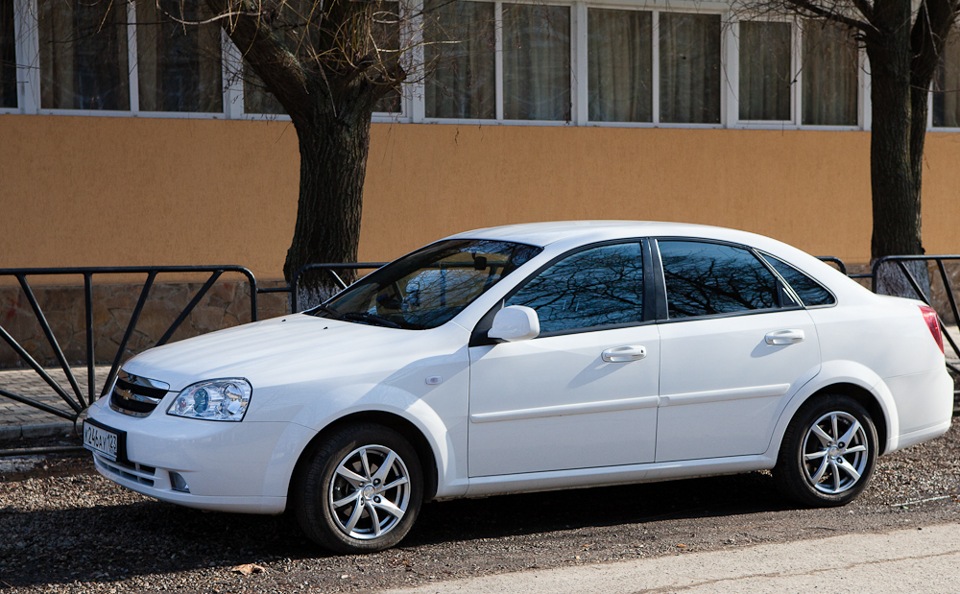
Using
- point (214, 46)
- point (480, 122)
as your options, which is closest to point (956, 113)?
point (480, 122)

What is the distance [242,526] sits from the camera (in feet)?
20.2

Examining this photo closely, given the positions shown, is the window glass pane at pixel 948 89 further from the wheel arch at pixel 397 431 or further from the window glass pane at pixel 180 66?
the wheel arch at pixel 397 431

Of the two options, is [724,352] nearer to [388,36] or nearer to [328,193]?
[328,193]

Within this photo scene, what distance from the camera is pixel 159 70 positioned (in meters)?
12.4

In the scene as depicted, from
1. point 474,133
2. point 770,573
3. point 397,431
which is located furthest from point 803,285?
point 474,133

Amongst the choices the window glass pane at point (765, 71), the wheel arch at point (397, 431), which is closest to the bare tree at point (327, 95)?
the wheel arch at point (397, 431)

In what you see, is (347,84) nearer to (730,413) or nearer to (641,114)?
(730,413)

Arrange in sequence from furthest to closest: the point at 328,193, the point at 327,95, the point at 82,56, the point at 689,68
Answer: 1. the point at 689,68
2. the point at 82,56
3. the point at 328,193
4. the point at 327,95

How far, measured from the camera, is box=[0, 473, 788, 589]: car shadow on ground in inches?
218

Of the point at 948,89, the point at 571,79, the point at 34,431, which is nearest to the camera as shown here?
the point at 34,431

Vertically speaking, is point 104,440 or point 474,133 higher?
point 474,133

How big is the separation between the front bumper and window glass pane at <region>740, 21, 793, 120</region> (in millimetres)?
10517

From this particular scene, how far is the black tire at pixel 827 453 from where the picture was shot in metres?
6.50

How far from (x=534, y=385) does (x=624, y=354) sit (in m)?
0.52
